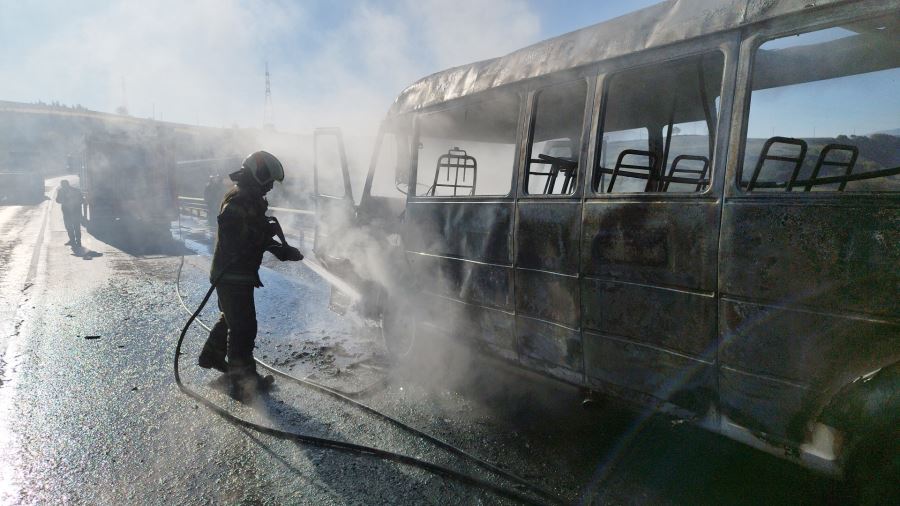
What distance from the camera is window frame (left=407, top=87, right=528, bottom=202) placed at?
3.61 meters

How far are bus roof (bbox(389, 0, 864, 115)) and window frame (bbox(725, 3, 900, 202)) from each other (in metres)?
0.05

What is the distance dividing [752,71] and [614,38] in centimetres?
90

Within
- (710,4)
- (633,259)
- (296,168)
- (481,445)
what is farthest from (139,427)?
(296,168)

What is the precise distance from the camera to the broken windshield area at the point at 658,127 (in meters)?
3.15

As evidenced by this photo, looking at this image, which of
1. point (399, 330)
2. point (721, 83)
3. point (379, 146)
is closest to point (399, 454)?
point (399, 330)

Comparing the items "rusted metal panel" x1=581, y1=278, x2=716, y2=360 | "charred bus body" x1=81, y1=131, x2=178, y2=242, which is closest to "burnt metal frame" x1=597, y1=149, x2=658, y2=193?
"rusted metal panel" x1=581, y1=278, x2=716, y2=360

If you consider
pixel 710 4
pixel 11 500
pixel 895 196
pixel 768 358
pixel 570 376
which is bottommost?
pixel 11 500

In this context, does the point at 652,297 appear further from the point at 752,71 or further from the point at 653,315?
the point at 752,71

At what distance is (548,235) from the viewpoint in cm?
327

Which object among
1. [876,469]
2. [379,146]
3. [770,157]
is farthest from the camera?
[379,146]

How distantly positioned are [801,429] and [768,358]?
0.33 metres

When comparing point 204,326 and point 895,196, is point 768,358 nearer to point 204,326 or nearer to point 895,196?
point 895,196

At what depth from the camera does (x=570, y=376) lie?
10.7ft

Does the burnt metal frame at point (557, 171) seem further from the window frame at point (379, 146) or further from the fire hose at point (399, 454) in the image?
the fire hose at point (399, 454)
